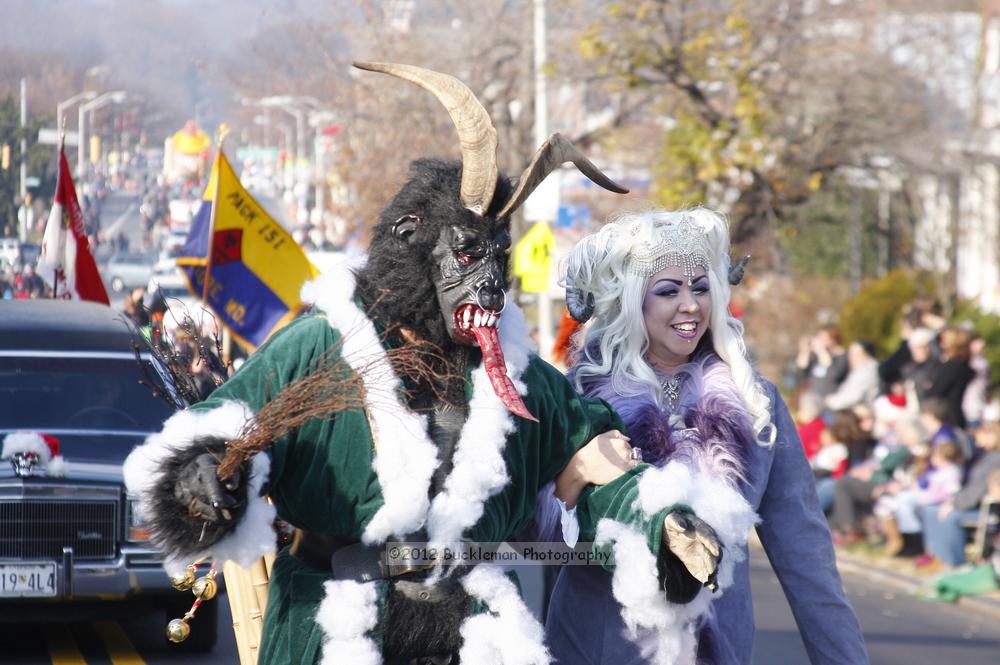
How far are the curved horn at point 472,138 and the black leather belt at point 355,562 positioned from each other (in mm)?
769

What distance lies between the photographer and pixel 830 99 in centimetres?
1944

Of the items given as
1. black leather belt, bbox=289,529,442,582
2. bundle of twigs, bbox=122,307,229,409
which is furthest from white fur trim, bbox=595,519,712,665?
bundle of twigs, bbox=122,307,229,409

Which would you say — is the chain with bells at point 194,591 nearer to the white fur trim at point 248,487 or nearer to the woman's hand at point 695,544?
the white fur trim at point 248,487

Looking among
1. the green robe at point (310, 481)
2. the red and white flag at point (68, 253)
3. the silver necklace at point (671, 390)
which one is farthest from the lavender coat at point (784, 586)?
the red and white flag at point (68, 253)

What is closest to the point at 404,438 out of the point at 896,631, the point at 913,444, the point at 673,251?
the point at 673,251

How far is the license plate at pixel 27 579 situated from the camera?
7312 millimetres

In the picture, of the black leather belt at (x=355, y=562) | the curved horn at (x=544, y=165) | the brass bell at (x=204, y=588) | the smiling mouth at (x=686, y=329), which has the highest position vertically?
the curved horn at (x=544, y=165)

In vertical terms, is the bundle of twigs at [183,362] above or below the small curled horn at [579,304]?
below

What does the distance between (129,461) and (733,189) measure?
17.3 meters

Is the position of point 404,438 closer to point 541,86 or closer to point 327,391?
point 327,391

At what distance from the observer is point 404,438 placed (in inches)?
134

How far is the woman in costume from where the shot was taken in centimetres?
368

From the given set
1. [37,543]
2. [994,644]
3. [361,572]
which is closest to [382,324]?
[361,572]

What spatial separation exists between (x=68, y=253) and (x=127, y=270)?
4.13 feet
